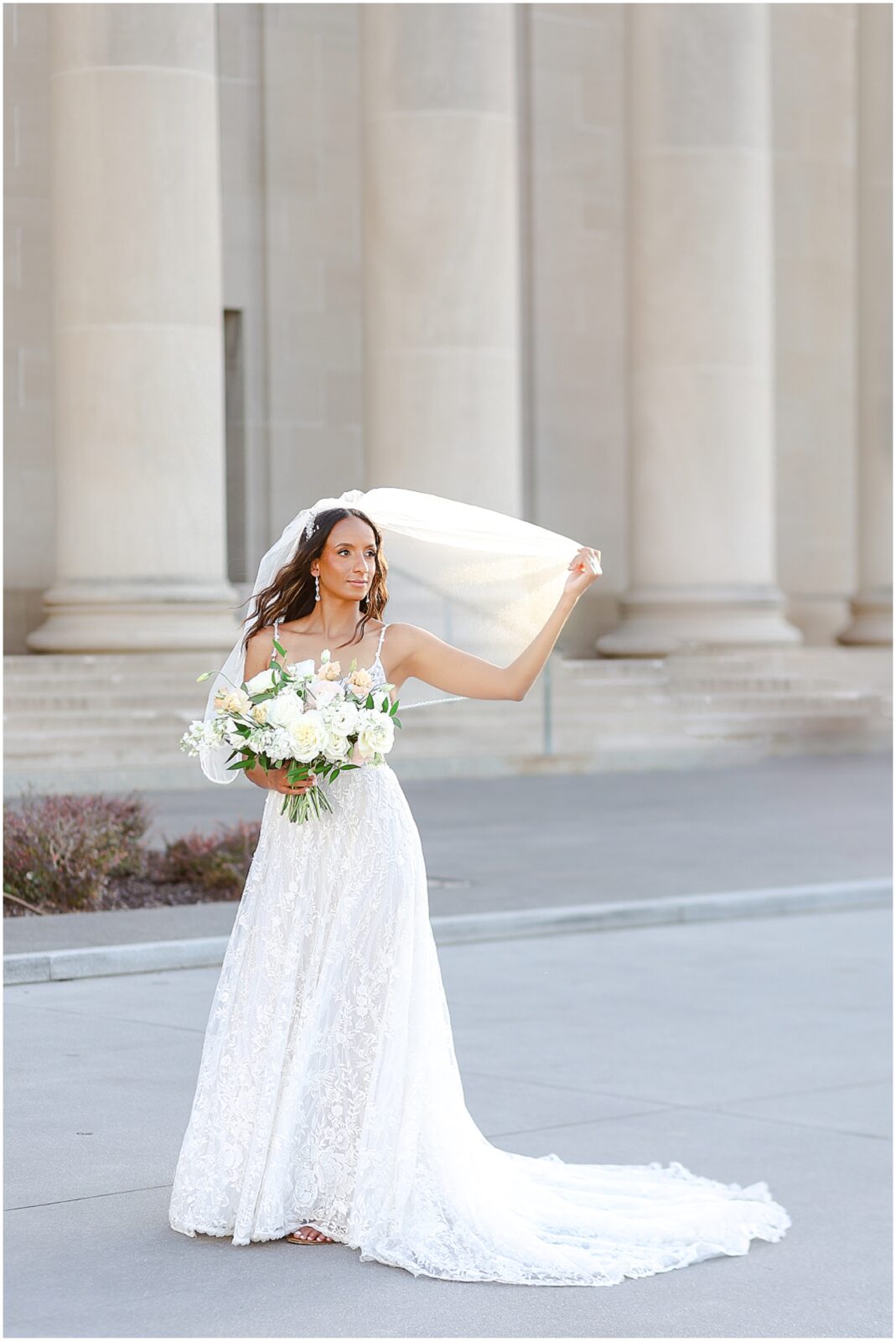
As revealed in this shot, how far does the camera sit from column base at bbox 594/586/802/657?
31.5 metres

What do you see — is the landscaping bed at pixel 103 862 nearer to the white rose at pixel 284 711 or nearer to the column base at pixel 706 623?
the white rose at pixel 284 711

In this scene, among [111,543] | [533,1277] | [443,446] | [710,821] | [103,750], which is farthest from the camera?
[443,446]

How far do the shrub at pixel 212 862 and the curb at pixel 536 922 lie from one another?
1839 millimetres

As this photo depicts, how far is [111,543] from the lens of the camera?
25.7 m

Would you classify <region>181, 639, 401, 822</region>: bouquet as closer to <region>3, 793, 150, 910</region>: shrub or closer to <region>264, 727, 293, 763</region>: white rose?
<region>264, 727, 293, 763</region>: white rose

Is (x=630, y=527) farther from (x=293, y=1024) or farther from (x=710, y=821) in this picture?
(x=293, y=1024)

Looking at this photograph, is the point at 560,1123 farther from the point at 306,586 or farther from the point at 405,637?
the point at 306,586

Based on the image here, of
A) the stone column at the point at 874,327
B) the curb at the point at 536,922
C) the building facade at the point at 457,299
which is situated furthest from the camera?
the stone column at the point at 874,327

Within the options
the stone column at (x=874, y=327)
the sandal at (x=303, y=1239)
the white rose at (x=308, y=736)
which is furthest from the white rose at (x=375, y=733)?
the stone column at (x=874, y=327)

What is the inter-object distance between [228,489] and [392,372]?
19.9 feet

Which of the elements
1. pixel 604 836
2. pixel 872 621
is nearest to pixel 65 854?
pixel 604 836

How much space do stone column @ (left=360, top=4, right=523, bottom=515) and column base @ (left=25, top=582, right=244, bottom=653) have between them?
11.6 ft

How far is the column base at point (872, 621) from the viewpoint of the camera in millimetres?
36281

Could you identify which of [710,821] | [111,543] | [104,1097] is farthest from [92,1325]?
[111,543]
